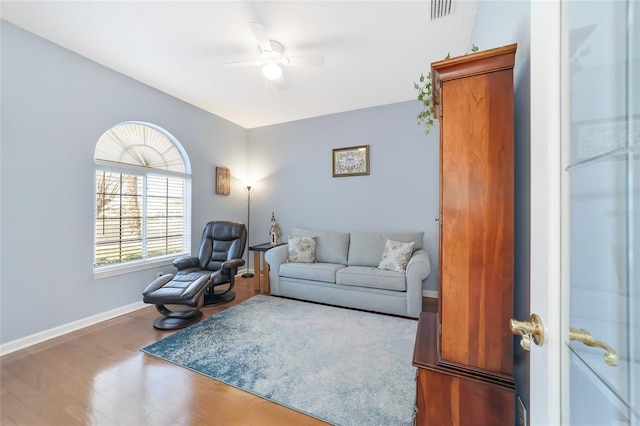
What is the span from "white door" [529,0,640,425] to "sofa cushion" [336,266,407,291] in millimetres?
2237

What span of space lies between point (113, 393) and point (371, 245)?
112 inches

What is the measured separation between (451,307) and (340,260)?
255 cm

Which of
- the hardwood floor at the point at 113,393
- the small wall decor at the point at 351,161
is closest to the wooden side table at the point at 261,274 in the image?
the hardwood floor at the point at 113,393

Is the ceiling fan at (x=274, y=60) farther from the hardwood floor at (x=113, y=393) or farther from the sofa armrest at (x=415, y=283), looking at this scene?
the hardwood floor at (x=113, y=393)

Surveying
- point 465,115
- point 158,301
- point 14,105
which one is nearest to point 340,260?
point 158,301

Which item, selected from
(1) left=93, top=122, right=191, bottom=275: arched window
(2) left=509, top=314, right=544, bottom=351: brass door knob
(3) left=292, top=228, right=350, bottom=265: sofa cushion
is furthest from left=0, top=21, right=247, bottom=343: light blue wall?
(2) left=509, top=314, right=544, bottom=351: brass door knob

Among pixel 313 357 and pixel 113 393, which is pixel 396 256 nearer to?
pixel 313 357

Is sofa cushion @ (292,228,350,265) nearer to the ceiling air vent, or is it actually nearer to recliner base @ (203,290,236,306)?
recliner base @ (203,290,236,306)

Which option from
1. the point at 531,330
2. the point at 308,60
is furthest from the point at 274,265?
the point at 531,330

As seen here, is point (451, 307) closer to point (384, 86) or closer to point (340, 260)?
point (340, 260)

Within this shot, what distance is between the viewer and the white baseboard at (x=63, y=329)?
209 cm

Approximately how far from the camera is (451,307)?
3.40 ft

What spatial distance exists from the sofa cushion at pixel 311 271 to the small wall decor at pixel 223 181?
178 centimetres

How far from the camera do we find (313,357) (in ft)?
6.59
